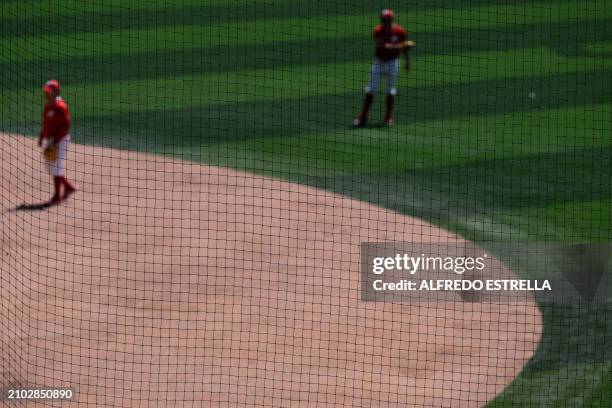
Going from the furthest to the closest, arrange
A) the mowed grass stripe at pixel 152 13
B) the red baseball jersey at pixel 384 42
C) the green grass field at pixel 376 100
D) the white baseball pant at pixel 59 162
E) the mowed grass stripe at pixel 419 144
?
the mowed grass stripe at pixel 152 13
the red baseball jersey at pixel 384 42
the mowed grass stripe at pixel 419 144
the white baseball pant at pixel 59 162
the green grass field at pixel 376 100

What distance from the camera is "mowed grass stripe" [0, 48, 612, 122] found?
692 inches

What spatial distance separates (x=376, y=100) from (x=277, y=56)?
85.4 inches

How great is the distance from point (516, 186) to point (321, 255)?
10.3ft

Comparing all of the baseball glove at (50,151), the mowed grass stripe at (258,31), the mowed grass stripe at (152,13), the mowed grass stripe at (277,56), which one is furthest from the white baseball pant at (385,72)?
the baseball glove at (50,151)

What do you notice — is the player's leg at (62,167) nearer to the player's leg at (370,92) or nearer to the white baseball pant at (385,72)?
the player's leg at (370,92)

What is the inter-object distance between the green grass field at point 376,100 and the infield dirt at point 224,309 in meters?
0.65

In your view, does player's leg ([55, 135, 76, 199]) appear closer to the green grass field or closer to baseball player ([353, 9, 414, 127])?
the green grass field

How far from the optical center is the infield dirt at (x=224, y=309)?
34.1 feet

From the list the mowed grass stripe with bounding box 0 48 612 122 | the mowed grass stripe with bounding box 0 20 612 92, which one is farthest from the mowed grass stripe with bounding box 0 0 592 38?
the mowed grass stripe with bounding box 0 48 612 122

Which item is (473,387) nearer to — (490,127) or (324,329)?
(324,329)

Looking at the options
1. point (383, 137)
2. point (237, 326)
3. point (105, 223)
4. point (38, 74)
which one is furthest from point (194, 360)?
point (38, 74)

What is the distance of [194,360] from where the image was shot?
1076 centimetres

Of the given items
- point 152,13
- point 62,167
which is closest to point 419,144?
point 62,167

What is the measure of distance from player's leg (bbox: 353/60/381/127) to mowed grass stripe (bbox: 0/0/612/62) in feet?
9.74
